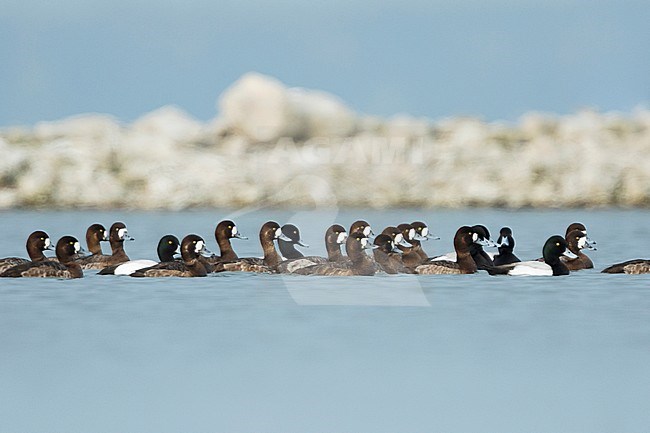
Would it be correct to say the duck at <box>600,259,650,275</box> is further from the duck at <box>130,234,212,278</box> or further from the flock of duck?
the duck at <box>130,234,212,278</box>

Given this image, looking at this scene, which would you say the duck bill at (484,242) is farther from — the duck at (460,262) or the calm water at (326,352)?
the calm water at (326,352)

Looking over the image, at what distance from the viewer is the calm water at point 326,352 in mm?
5785

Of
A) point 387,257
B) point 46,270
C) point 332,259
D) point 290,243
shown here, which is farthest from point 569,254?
point 46,270

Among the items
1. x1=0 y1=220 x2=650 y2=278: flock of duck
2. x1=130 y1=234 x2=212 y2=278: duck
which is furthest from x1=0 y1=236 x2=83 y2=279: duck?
x1=130 y1=234 x2=212 y2=278: duck

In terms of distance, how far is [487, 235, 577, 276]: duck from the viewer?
1094 centimetres

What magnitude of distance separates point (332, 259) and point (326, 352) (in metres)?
4.53

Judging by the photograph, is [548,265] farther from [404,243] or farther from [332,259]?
[332,259]

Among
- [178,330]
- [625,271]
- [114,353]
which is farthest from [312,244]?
[114,353]

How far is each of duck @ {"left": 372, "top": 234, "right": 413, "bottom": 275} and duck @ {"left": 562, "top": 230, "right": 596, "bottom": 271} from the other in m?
1.48

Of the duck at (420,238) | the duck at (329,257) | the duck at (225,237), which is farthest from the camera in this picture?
the duck at (420,238)

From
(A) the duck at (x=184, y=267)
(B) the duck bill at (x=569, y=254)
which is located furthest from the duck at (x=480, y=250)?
(A) the duck at (x=184, y=267)

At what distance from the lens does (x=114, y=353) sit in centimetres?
718

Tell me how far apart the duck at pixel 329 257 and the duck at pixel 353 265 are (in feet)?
0.42

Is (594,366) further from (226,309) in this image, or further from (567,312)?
(226,309)
